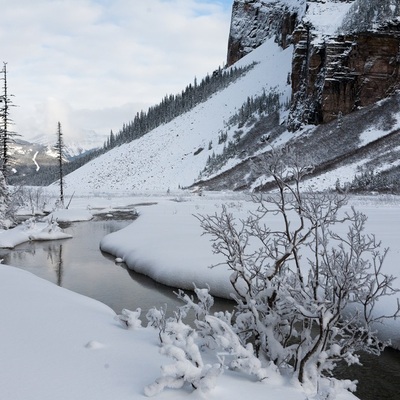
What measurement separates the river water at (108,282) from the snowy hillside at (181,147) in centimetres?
5689

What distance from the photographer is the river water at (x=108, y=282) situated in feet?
25.6

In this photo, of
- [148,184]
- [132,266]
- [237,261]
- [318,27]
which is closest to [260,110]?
[318,27]

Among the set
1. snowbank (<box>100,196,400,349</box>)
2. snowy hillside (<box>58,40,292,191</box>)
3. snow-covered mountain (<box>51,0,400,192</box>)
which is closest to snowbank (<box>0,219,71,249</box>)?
snowbank (<box>100,196,400,349</box>)

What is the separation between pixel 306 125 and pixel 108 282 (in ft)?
219

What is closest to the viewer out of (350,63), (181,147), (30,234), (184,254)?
(184,254)

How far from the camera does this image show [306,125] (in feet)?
247

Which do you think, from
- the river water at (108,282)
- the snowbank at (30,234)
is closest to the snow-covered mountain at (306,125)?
the snowbank at (30,234)

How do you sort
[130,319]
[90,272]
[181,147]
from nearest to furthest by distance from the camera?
[130,319] < [90,272] < [181,147]

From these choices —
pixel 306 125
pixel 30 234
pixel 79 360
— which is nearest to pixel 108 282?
pixel 79 360

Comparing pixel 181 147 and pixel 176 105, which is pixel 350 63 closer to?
pixel 181 147

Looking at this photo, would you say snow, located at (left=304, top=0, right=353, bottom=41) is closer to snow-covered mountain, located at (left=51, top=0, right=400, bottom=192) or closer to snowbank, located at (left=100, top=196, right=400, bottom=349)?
snow-covered mountain, located at (left=51, top=0, right=400, bottom=192)

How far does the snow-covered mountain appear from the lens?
63875 mm

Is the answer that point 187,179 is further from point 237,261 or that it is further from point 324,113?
point 237,261

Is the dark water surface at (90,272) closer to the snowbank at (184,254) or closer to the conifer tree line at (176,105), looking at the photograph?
the snowbank at (184,254)
